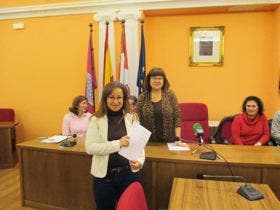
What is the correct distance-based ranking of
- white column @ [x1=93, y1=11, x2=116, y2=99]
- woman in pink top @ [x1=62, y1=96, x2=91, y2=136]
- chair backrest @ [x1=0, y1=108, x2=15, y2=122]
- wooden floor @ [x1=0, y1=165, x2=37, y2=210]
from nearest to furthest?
wooden floor @ [x1=0, y1=165, x2=37, y2=210] < woman in pink top @ [x1=62, y1=96, x2=91, y2=136] < white column @ [x1=93, y1=11, x2=116, y2=99] < chair backrest @ [x1=0, y1=108, x2=15, y2=122]

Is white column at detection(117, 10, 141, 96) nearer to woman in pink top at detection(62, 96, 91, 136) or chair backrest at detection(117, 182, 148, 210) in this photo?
woman in pink top at detection(62, 96, 91, 136)

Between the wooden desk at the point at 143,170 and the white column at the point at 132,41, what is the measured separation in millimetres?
1638

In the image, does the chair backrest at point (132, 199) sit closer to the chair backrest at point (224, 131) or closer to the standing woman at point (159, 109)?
the standing woman at point (159, 109)

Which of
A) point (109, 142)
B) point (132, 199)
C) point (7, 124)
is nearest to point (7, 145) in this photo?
point (7, 124)

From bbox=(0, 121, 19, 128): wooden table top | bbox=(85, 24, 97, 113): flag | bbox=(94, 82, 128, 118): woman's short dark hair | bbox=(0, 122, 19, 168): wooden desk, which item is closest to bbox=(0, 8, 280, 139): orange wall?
bbox=(85, 24, 97, 113): flag

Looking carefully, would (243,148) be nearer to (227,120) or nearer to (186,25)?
(227,120)

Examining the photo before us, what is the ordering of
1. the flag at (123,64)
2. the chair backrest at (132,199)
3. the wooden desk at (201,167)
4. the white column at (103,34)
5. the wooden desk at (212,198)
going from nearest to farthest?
the chair backrest at (132,199) → the wooden desk at (212,198) → the wooden desk at (201,167) → the flag at (123,64) → the white column at (103,34)

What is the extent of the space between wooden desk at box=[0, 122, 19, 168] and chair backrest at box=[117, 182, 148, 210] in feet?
11.2

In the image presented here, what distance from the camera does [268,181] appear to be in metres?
2.12

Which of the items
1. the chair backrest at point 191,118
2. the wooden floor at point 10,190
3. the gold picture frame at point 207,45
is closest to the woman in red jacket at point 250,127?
the chair backrest at point 191,118

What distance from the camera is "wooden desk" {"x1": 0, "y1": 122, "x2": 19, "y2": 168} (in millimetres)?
4141

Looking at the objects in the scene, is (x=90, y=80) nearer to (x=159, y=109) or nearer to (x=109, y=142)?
(x=159, y=109)

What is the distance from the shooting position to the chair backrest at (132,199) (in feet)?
3.82

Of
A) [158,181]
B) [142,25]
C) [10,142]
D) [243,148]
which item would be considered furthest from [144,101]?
[10,142]
